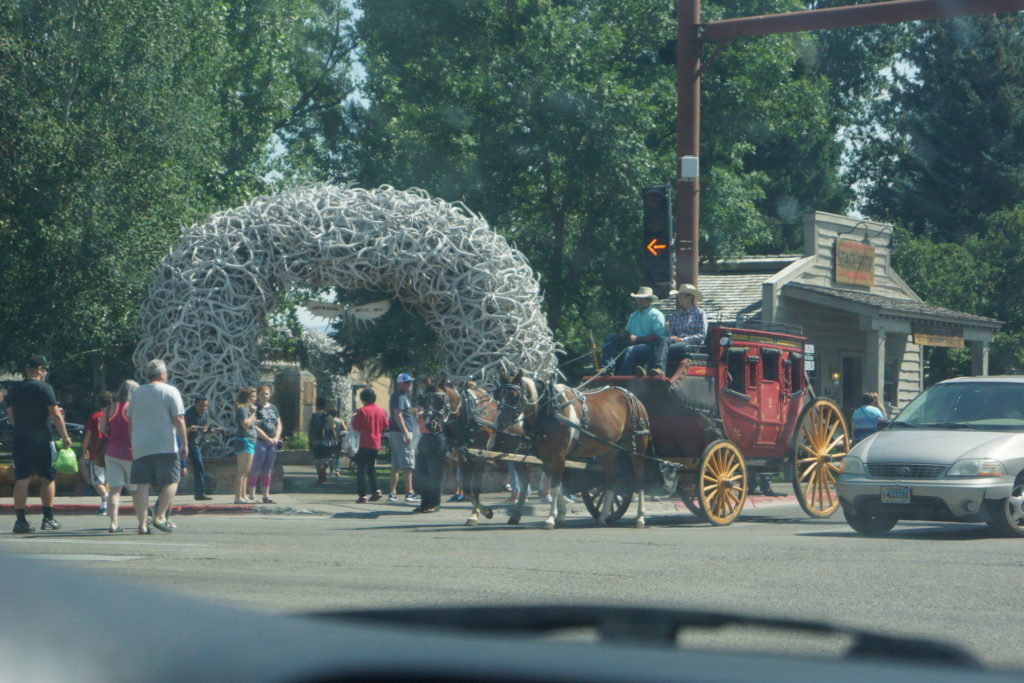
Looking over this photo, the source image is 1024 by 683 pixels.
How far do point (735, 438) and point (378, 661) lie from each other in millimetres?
15252

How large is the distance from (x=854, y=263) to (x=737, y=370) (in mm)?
15268

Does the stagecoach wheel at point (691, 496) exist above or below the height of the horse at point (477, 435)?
below

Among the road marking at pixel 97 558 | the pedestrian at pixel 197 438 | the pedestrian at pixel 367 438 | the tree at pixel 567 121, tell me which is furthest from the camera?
the tree at pixel 567 121

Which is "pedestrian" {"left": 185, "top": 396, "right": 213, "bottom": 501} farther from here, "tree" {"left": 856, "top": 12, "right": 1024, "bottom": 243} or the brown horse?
"tree" {"left": 856, "top": 12, "right": 1024, "bottom": 243}

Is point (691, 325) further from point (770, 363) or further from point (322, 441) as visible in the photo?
point (322, 441)

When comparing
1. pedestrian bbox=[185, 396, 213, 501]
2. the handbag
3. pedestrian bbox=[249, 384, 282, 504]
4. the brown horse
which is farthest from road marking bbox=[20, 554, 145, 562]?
pedestrian bbox=[185, 396, 213, 501]

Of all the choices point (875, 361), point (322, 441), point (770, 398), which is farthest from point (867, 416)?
point (322, 441)

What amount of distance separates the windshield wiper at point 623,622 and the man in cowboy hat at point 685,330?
13.0 m

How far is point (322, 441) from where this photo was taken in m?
25.4

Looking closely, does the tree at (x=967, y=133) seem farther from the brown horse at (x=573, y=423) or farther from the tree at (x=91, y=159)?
the brown horse at (x=573, y=423)

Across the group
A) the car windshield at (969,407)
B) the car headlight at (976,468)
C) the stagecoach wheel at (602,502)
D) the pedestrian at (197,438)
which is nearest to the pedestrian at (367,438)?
the pedestrian at (197,438)

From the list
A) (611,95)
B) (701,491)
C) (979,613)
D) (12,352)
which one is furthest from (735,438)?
(12,352)

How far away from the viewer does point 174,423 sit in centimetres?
1432

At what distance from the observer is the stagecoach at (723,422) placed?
632 inches
